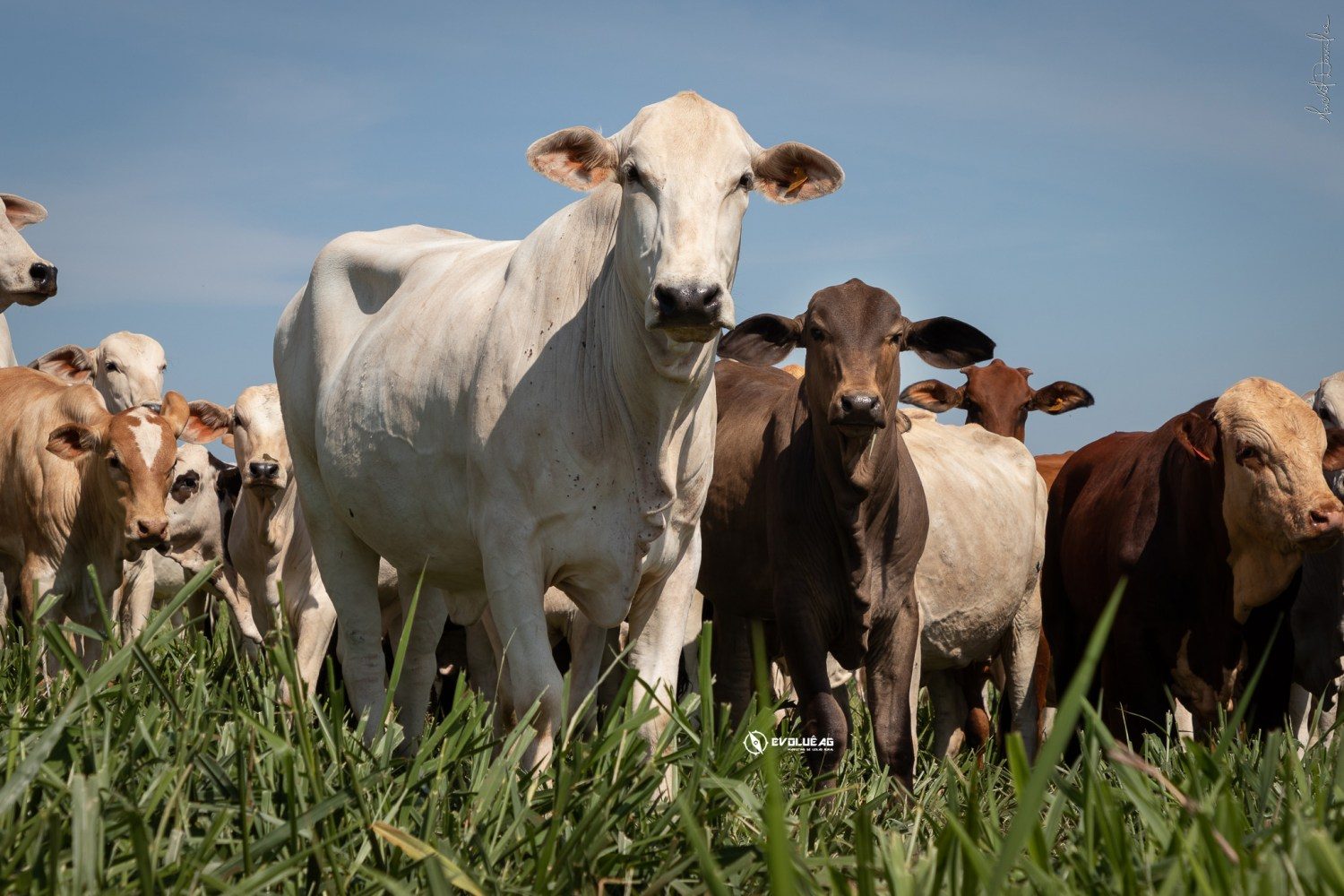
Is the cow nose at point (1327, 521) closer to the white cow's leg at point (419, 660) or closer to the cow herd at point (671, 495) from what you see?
the cow herd at point (671, 495)

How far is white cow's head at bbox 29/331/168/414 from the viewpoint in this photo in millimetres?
12461

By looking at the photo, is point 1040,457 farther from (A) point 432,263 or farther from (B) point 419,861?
(B) point 419,861

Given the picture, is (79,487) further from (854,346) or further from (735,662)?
(854,346)

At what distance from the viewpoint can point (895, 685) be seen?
6418 millimetres

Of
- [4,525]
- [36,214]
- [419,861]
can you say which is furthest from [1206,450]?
[36,214]

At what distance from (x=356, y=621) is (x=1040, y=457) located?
8.11 metres

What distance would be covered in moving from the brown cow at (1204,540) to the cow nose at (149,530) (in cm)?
538

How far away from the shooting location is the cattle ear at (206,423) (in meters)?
10.6

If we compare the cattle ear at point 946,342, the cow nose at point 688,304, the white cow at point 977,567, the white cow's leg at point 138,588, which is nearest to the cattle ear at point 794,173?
the cow nose at point 688,304

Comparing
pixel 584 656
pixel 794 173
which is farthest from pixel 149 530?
pixel 794 173

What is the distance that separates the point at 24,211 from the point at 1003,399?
7.65 m

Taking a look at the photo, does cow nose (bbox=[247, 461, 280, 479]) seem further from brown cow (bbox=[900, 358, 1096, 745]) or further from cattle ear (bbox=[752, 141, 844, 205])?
cattle ear (bbox=[752, 141, 844, 205])

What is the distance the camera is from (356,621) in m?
6.07

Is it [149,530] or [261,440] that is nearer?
[149,530]
